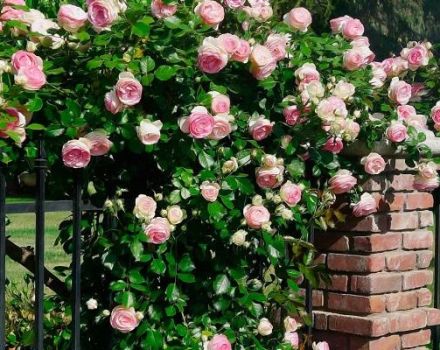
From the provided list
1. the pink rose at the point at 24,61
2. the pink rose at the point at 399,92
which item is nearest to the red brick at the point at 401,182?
the pink rose at the point at 399,92

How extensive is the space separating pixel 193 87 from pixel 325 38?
790 mm

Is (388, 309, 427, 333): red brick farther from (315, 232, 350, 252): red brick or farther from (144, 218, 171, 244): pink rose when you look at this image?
(144, 218, 171, 244): pink rose

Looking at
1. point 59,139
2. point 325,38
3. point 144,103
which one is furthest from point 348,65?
point 59,139

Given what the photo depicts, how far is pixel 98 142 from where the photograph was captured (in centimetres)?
320

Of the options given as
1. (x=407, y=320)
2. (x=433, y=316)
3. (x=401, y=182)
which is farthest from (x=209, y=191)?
(x=433, y=316)

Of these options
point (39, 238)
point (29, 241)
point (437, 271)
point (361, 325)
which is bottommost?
point (29, 241)

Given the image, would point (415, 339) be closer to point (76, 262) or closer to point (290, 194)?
point (290, 194)

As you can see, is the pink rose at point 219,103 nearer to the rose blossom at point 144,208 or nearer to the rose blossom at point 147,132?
the rose blossom at point 147,132

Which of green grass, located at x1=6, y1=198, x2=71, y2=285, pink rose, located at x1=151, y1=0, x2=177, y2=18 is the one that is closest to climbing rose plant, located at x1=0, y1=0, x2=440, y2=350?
pink rose, located at x1=151, y1=0, x2=177, y2=18

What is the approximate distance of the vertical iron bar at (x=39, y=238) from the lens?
315cm

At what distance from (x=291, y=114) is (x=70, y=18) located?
0.88 m

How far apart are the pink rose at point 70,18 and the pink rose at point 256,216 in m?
0.83

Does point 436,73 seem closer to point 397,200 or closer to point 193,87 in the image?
point 397,200

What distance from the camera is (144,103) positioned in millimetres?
3424
